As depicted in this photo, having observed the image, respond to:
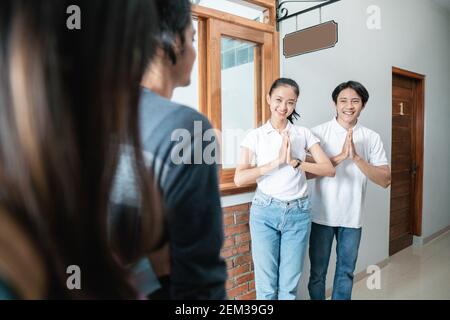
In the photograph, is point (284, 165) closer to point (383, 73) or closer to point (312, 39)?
point (312, 39)

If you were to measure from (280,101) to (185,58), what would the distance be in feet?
1.65

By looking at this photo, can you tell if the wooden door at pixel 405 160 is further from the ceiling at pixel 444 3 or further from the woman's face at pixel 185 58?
the woman's face at pixel 185 58

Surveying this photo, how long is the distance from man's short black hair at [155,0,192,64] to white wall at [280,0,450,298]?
0.56 meters

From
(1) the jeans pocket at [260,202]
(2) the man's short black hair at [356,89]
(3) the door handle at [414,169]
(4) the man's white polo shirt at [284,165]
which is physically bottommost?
(1) the jeans pocket at [260,202]

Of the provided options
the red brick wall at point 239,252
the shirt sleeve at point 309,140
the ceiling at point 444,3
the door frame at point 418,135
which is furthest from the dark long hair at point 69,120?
the ceiling at point 444,3

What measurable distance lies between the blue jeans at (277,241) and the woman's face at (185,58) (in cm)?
62

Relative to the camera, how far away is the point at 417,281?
814 mm

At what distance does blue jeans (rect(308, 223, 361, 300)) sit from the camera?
107 cm

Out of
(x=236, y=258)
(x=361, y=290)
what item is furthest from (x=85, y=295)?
(x=361, y=290)

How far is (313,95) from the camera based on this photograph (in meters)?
1.10

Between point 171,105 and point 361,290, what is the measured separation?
89 centimetres

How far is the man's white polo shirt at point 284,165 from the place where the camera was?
891 millimetres

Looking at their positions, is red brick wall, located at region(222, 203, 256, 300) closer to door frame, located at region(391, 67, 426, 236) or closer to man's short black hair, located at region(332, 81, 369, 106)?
man's short black hair, located at region(332, 81, 369, 106)

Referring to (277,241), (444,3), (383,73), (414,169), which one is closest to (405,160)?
(414,169)
